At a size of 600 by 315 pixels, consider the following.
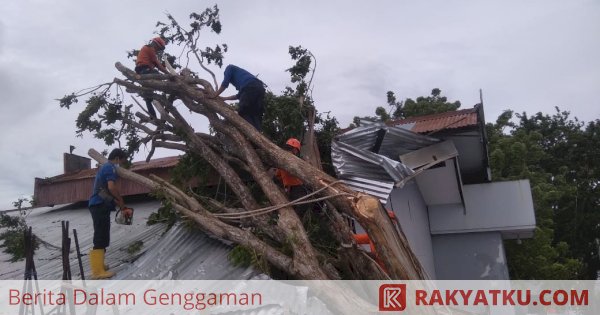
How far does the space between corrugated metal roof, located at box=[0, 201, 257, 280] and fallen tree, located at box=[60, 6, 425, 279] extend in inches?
8.4

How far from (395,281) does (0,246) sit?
5241 mm

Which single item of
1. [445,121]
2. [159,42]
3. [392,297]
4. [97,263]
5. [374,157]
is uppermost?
[159,42]

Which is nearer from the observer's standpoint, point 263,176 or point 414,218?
point 263,176

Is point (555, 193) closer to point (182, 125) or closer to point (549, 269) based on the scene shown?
point (549, 269)

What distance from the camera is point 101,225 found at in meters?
5.04

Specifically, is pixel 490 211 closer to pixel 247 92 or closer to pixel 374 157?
pixel 374 157

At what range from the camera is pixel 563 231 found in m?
18.2

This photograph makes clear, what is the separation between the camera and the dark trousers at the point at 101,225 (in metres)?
4.92

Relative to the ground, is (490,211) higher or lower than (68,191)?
lower

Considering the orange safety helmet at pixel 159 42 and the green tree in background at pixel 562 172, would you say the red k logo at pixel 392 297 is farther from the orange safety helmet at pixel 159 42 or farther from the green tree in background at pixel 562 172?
the green tree in background at pixel 562 172

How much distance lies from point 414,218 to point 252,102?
3.35m

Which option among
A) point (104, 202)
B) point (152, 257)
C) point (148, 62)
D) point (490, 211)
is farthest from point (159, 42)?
point (490, 211)

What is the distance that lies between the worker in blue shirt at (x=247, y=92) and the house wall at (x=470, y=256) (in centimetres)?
477

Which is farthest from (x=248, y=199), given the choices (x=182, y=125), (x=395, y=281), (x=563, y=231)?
(x=563, y=231)
